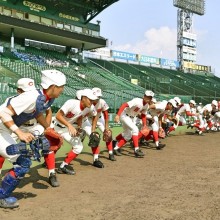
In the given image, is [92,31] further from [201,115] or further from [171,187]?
[171,187]

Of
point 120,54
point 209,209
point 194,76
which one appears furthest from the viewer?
point 194,76

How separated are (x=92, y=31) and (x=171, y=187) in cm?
3032

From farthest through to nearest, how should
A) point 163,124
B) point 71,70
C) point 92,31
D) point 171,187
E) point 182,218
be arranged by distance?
point 92,31
point 71,70
point 163,124
point 171,187
point 182,218

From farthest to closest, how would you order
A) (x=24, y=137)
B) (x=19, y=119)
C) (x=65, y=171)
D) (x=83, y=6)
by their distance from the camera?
1. (x=83, y=6)
2. (x=65, y=171)
3. (x=19, y=119)
4. (x=24, y=137)

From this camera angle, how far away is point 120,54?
145 feet

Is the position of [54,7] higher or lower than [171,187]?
higher

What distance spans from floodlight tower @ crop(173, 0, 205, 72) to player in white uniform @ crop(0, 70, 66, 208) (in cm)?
4942

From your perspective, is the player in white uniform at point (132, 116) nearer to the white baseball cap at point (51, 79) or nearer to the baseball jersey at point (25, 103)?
the white baseball cap at point (51, 79)

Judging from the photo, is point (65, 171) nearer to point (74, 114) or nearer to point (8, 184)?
point (74, 114)

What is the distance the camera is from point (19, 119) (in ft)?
15.4

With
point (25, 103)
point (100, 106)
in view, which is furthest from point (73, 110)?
point (25, 103)

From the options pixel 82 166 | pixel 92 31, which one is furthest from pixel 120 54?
pixel 82 166

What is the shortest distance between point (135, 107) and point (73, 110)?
9.04 ft

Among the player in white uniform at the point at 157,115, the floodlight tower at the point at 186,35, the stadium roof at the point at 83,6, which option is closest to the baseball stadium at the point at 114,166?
the player in white uniform at the point at 157,115
